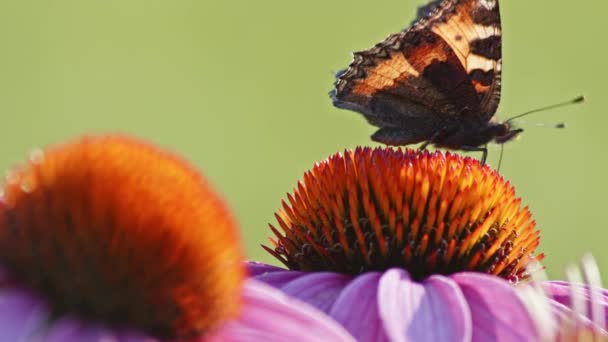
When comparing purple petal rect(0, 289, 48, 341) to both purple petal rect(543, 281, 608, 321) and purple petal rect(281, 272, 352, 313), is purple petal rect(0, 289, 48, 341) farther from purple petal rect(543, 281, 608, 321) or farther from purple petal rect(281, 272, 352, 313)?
purple petal rect(543, 281, 608, 321)

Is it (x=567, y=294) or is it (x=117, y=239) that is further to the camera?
(x=567, y=294)

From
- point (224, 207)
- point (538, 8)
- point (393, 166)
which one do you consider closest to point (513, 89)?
point (538, 8)

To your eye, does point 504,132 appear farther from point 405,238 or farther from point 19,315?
point 19,315

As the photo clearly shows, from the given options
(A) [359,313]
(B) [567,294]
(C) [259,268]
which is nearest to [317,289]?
(A) [359,313]

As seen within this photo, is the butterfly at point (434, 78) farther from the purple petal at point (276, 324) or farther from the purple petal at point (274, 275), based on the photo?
the purple petal at point (276, 324)

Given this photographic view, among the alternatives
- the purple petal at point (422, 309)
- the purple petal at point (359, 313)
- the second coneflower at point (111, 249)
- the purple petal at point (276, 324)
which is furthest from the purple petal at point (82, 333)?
the purple petal at point (359, 313)

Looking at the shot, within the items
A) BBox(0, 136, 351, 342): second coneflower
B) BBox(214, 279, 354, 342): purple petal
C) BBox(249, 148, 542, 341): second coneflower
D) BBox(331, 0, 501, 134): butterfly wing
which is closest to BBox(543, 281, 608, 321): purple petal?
BBox(249, 148, 542, 341): second coneflower
